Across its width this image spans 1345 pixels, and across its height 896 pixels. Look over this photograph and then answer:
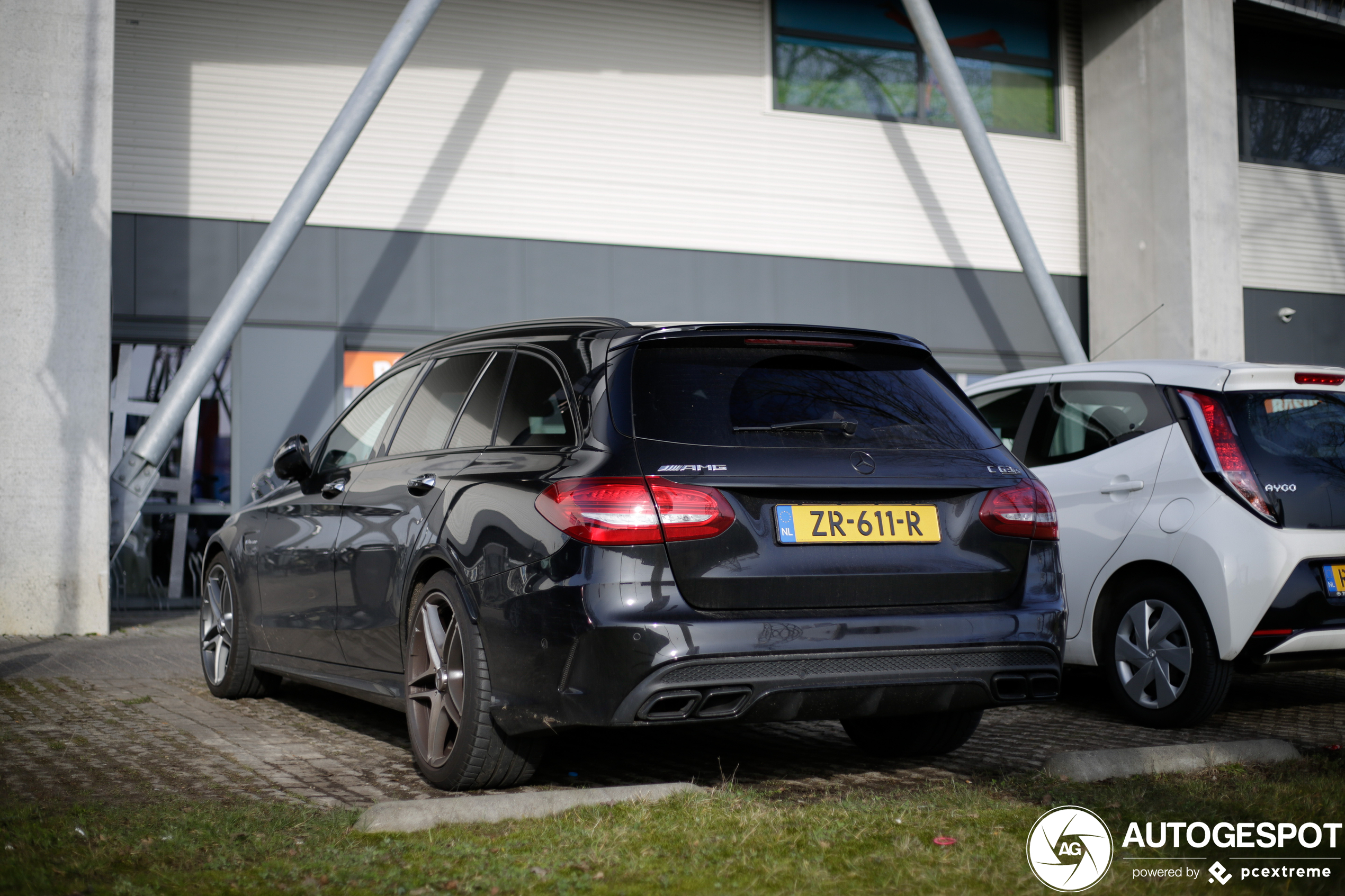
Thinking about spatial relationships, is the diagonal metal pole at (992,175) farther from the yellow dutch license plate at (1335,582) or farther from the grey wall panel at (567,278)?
the yellow dutch license plate at (1335,582)

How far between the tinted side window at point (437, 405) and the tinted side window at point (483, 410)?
0.26ft

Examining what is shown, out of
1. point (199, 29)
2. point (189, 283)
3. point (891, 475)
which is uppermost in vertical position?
point (199, 29)

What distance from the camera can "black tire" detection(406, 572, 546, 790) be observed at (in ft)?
14.8

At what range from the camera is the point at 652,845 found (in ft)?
12.6

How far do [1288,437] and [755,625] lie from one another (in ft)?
11.0

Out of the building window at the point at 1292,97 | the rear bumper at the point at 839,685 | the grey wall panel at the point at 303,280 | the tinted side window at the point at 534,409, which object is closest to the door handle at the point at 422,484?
the tinted side window at the point at 534,409

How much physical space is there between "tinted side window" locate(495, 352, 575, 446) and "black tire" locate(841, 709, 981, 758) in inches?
69.3

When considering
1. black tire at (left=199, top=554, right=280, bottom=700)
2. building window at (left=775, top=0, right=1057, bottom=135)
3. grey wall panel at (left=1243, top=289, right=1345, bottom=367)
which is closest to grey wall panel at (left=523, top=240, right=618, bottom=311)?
building window at (left=775, top=0, right=1057, bottom=135)

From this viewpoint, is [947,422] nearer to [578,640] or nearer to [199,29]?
[578,640]

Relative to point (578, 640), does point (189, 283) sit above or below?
above

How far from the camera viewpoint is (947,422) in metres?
4.80

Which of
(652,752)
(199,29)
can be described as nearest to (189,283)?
(199,29)

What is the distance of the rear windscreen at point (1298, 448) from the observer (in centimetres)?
607

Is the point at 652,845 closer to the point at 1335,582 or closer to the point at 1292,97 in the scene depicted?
the point at 1335,582
